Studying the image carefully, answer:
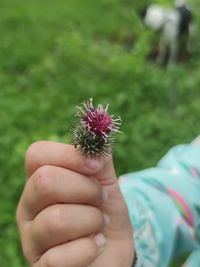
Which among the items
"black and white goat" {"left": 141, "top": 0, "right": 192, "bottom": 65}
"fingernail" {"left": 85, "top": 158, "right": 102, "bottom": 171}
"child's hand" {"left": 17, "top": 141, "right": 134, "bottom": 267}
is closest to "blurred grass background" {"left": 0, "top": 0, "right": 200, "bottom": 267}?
"black and white goat" {"left": 141, "top": 0, "right": 192, "bottom": 65}

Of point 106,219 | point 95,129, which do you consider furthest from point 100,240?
point 95,129

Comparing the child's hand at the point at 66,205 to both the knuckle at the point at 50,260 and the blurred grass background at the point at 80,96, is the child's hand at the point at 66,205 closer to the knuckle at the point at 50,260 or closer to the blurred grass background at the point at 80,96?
the knuckle at the point at 50,260

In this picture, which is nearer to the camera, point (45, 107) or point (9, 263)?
point (9, 263)

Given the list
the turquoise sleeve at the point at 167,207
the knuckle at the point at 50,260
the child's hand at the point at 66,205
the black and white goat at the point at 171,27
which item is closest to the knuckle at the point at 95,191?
the child's hand at the point at 66,205

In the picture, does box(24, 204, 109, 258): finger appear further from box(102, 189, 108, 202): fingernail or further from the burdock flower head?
the burdock flower head

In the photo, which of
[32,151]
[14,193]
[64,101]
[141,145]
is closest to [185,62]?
[64,101]

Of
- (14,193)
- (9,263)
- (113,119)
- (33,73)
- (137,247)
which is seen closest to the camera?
(113,119)

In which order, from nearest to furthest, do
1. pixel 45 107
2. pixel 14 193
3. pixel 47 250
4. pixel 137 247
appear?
pixel 47 250 < pixel 137 247 < pixel 14 193 < pixel 45 107

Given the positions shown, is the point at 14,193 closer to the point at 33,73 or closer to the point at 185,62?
the point at 33,73
